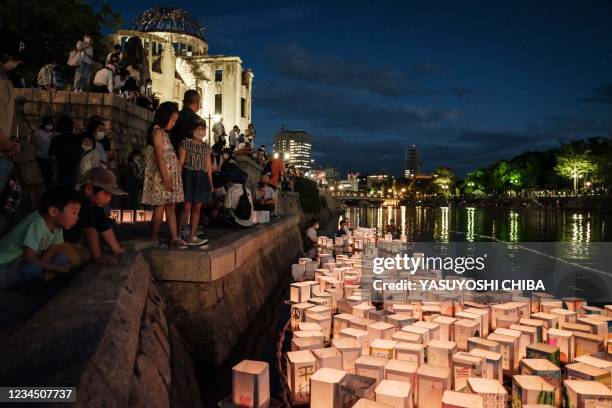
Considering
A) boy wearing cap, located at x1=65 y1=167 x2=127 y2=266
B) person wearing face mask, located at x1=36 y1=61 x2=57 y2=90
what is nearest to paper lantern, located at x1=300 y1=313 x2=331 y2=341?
boy wearing cap, located at x1=65 y1=167 x2=127 y2=266

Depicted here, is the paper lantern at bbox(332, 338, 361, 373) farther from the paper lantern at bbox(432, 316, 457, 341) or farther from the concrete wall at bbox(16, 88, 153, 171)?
the concrete wall at bbox(16, 88, 153, 171)

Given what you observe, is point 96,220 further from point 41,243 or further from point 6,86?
point 6,86

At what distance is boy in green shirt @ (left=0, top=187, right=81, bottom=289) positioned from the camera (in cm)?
→ 294

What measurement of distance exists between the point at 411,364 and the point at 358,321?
40.3 inches

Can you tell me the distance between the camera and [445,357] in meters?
3.18

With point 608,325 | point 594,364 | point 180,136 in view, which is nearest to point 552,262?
point 608,325

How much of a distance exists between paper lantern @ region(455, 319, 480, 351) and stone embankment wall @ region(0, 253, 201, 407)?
2451 mm

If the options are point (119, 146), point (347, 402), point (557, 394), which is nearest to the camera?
point (347, 402)

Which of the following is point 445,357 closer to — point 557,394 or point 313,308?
point 557,394

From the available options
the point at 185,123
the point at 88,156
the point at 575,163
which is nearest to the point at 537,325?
the point at 185,123

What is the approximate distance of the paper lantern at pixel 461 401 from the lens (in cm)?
240

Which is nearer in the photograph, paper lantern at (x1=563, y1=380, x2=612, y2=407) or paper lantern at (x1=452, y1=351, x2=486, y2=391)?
paper lantern at (x1=563, y1=380, x2=612, y2=407)

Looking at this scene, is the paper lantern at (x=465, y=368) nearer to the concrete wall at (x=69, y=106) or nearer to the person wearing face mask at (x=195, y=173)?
the person wearing face mask at (x=195, y=173)

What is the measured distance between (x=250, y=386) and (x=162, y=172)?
231 cm
